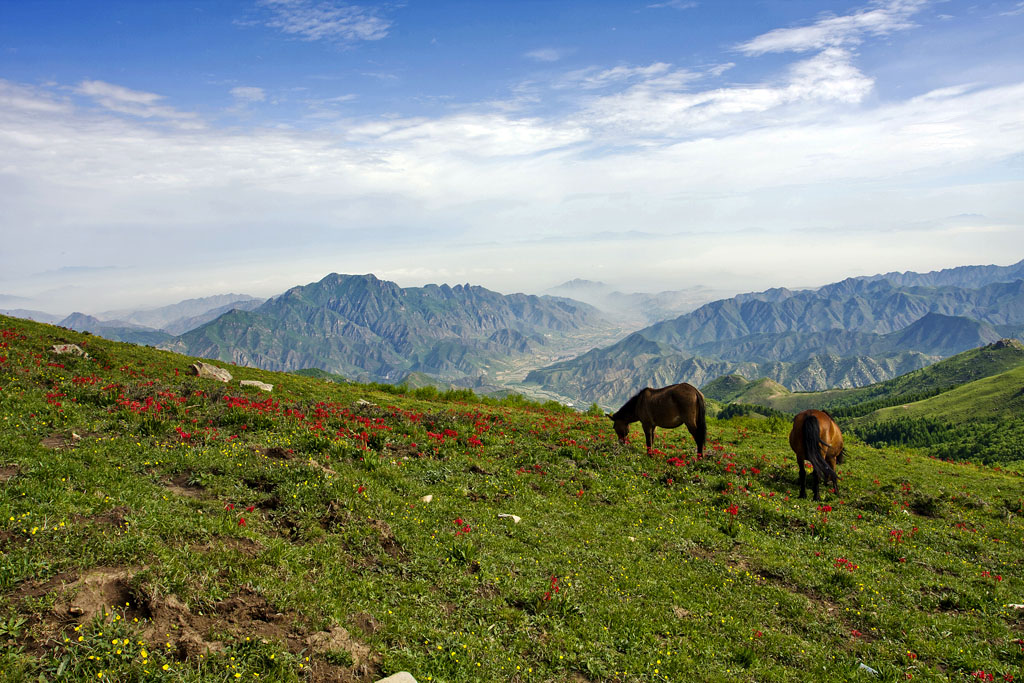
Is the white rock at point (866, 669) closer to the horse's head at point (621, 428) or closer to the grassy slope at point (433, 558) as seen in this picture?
the grassy slope at point (433, 558)

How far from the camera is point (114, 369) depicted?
27969 mm

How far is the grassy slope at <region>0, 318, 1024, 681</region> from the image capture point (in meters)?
8.41

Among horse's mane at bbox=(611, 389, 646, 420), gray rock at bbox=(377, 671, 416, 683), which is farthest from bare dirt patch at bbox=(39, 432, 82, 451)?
horse's mane at bbox=(611, 389, 646, 420)

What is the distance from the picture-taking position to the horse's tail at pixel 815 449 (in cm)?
2192

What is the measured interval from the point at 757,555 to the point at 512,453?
10.8m

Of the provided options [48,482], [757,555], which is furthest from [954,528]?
[48,482]

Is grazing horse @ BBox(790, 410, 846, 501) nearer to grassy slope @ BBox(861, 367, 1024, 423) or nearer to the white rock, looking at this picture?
the white rock

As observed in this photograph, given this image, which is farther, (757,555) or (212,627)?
(757,555)

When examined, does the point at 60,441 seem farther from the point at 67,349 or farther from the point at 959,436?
the point at 959,436

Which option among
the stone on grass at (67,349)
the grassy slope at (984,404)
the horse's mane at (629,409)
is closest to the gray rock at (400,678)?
the horse's mane at (629,409)

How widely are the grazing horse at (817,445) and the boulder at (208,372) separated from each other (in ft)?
129

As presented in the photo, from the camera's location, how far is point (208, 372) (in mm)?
37469

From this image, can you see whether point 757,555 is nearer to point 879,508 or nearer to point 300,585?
point 879,508

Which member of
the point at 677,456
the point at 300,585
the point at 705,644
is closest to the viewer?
the point at 300,585
